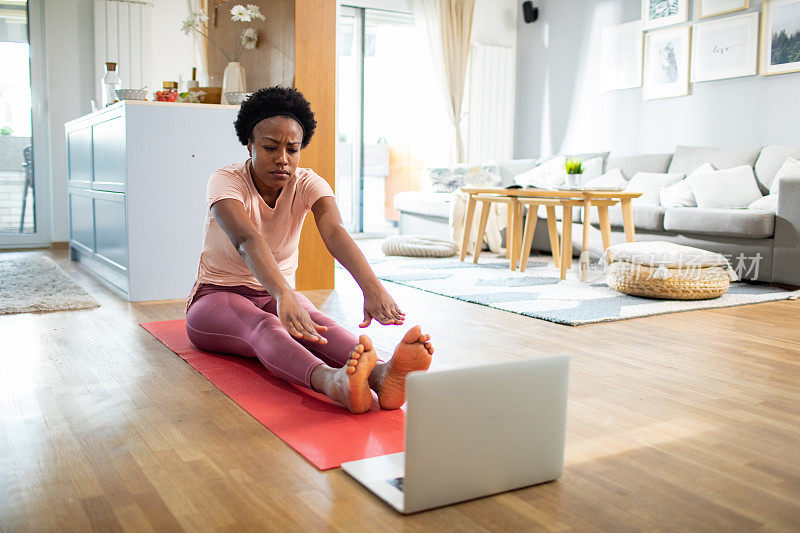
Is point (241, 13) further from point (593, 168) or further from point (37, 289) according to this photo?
point (593, 168)

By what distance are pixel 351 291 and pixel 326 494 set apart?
8.38 ft

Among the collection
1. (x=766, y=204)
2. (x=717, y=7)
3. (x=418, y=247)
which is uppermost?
(x=717, y=7)

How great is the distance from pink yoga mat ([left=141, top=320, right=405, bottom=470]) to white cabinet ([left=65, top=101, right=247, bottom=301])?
4.03ft

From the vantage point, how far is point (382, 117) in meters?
7.24

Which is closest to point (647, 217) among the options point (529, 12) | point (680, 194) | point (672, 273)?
point (680, 194)

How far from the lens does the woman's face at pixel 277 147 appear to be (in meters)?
2.15

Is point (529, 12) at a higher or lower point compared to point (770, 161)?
higher

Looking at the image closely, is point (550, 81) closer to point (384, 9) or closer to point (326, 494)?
point (384, 9)

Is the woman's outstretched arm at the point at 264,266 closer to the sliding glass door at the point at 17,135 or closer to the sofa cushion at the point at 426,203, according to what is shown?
the sofa cushion at the point at 426,203

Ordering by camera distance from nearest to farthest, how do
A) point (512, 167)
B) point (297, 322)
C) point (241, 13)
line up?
point (297, 322)
point (241, 13)
point (512, 167)

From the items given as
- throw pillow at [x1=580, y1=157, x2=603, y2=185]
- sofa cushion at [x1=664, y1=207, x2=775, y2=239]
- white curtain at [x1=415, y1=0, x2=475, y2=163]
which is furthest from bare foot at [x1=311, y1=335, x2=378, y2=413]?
white curtain at [x1=415, y1=0, x2=475, y2=163]

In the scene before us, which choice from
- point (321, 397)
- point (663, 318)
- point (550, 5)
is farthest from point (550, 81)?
point (321, 397)

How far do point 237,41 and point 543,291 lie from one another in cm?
219

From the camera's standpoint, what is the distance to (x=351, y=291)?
154 inches
